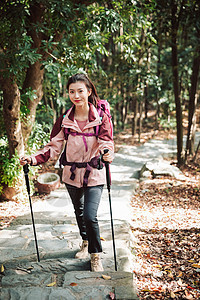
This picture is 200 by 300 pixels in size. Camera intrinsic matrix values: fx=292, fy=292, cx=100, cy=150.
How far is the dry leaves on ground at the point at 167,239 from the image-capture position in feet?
9.29

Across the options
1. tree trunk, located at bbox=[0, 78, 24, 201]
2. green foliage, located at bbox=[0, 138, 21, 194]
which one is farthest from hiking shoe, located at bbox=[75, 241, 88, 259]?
tree trunk, located at bbox=[0, 78, 24, 201]

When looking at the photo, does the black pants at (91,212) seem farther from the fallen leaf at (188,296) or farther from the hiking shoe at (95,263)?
the fallen leaf at (188,296)

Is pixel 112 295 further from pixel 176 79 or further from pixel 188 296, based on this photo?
pixel 176 79

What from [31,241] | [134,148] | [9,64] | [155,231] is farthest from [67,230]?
[134,148]

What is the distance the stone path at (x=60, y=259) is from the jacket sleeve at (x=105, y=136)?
1.16 meters

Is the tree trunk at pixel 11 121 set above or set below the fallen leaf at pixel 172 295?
above

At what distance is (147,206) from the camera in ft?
18.6

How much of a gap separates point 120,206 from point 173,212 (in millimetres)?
954

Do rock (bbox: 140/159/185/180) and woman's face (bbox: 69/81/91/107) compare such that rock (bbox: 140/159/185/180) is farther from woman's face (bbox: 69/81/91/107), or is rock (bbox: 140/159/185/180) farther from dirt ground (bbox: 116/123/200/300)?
woman's face (bbox: 69/81/91/107)

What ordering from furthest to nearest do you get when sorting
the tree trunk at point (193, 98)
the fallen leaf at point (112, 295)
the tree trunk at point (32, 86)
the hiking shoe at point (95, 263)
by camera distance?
the tree trunk at point (193, 98)
the tree trunk at point (32, 86)
the hiking shoe at point (95, 263)
the fallen leaf at point (112, 295)

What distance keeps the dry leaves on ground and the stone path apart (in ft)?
0.71

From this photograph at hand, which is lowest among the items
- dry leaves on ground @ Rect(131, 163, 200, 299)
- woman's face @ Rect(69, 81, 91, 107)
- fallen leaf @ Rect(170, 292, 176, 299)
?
dry leaves on ground @ Rect(131, 163, 200, 299)

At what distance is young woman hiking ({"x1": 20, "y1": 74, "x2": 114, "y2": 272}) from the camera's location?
2.76 metres

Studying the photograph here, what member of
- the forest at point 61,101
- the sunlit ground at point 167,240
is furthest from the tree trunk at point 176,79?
the sunlit ground at point 167,240
